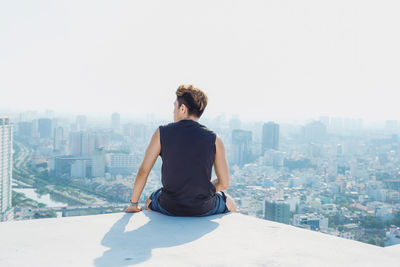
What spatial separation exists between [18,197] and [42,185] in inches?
76.5

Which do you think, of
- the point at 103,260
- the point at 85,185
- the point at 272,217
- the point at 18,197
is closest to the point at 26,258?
the point at 103,260

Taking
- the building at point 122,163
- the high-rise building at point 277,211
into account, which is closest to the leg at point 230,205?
the high-rise building at point 277,211

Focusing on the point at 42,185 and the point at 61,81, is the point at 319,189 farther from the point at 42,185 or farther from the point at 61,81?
the point at 61,81

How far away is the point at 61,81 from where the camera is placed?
29.7 m

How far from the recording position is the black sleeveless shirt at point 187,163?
1512 millimetres

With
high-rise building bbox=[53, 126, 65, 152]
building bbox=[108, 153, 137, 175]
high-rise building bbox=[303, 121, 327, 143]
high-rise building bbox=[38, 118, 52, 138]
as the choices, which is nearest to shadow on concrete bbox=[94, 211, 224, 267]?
building bbox=[108, 153, 137, 175]

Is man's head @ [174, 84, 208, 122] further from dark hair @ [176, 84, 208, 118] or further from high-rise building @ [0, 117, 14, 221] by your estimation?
high-rise building @ [0, 117, 14, 221]

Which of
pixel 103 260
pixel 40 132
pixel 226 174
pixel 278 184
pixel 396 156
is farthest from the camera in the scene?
pixel 40 132

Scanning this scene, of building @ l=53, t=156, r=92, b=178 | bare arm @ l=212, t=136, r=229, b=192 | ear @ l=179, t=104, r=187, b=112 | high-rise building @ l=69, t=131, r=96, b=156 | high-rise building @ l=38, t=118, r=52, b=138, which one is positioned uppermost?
ear @ l=179, t=104, r=187, b=112

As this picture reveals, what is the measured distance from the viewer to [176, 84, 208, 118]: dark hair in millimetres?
1556

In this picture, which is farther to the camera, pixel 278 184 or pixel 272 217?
pixel 278 184

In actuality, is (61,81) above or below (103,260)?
above

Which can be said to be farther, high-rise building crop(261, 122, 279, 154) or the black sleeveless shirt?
high-rise building crop(261, 122, 279, 154)

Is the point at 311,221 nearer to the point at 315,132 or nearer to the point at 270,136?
the point at 270,136
